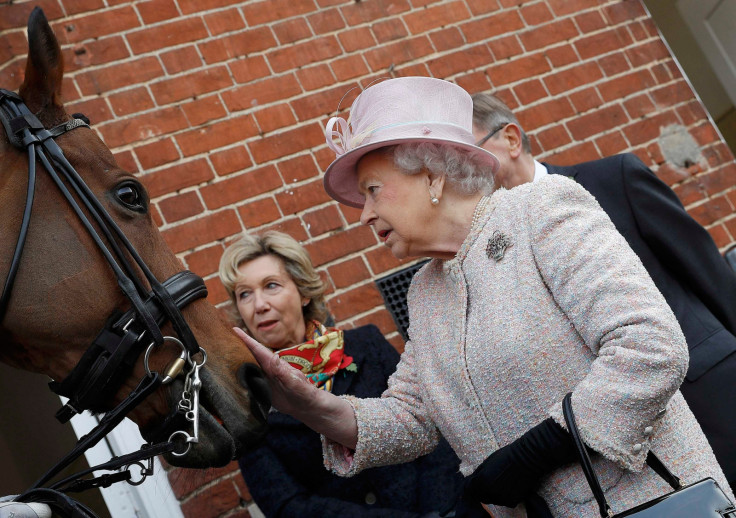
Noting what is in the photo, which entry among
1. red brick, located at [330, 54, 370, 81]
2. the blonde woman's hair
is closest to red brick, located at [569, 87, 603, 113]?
red brick, located at [330, 54, 370, 81]

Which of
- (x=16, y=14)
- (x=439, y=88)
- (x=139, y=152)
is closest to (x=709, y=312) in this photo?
(x=439, y=88)

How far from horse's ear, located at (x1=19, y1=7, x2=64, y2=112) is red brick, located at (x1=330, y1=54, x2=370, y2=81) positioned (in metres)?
2.07

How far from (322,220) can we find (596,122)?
1.76 m

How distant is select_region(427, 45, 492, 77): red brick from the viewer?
13.6ft

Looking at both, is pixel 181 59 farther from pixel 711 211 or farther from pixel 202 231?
pixel 711 211

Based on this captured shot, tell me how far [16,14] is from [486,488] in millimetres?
3060

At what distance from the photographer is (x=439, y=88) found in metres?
2.24

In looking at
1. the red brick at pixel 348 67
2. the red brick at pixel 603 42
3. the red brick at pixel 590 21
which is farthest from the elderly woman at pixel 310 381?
the red brick at pixel 590 21

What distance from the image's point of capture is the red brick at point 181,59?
3.65 metres

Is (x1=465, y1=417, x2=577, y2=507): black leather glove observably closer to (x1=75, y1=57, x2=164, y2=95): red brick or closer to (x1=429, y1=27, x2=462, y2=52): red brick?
(x1=75, y1=57, x2=164, y2=95): red brick

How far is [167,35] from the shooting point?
369 cm

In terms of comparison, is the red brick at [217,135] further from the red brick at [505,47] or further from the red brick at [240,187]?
the red brick at [505,47]

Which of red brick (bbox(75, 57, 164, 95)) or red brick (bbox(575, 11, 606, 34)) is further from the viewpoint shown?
red brick (bbox(575, 11, 606, 34))

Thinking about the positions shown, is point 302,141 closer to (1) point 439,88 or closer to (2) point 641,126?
(1) point 439,88
